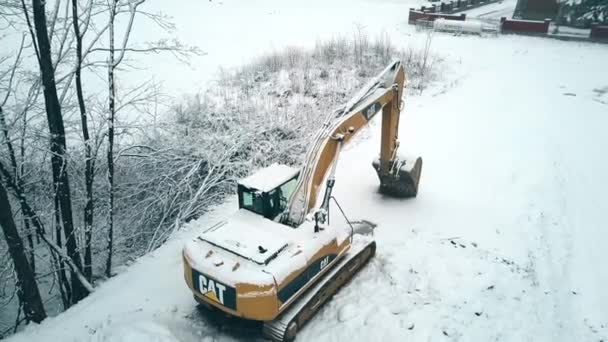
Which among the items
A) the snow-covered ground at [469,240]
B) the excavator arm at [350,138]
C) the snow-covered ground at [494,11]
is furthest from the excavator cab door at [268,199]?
the snow-covered ground at [494,11]

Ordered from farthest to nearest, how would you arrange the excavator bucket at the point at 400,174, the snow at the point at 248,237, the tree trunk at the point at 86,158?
the excavator bucket at the point at 400,174
the tree trunk at the point at 86,158
the snow at the point at 248,237

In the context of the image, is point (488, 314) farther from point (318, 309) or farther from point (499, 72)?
point (499, 72)

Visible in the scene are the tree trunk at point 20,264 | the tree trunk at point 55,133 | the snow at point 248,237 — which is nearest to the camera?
the snow at point 248,237

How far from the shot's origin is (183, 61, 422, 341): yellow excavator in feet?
17.0

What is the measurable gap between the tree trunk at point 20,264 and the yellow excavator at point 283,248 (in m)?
2.76

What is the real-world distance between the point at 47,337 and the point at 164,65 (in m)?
15.5

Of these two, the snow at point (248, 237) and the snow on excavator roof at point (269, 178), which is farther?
the snow on excavator roof at point (269, 178)

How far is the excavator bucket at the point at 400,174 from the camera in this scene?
8.58 m

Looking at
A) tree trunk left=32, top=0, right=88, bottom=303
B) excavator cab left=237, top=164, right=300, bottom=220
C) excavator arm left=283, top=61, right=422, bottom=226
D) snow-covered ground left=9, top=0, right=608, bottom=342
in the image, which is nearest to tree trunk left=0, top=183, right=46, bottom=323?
snow-covered ground left=9, top=0, right=608, bottom=342

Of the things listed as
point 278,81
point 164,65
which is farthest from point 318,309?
point 164,65

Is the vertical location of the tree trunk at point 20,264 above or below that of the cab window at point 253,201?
below

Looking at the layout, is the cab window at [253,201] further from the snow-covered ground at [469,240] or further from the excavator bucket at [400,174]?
the excavator bucket at [400,174]

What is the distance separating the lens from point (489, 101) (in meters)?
14.7

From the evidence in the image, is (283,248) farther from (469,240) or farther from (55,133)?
(55,133)
